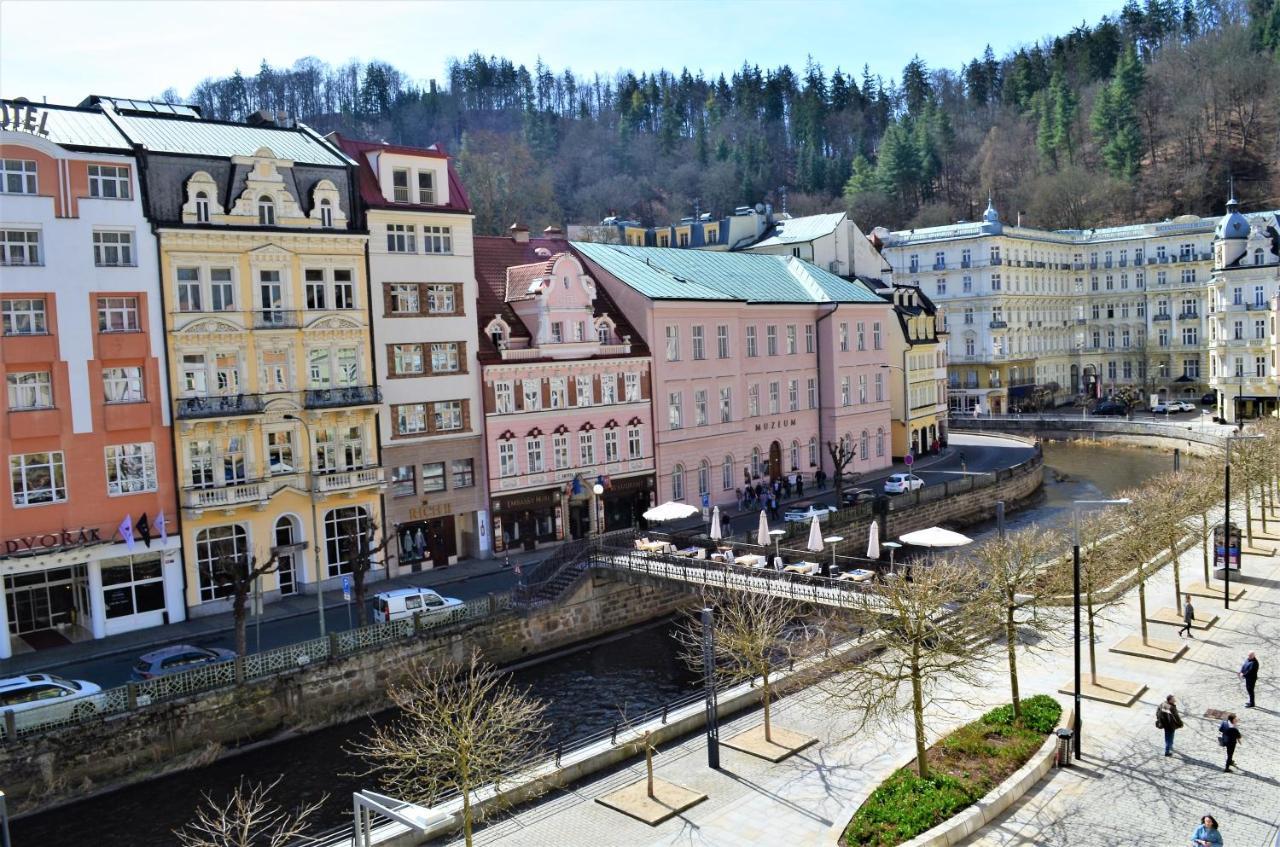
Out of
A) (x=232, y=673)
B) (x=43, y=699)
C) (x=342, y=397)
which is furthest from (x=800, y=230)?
(x=43, y=699)

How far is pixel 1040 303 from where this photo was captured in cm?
10788

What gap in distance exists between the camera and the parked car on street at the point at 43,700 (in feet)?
90.2

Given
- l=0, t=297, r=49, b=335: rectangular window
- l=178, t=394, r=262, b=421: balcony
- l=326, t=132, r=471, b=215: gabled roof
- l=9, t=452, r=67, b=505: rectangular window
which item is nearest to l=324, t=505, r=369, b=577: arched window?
l=178, t=394, r=262, b=421: balcony

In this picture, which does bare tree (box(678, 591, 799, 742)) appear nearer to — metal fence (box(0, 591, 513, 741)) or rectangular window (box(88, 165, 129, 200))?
metal fence (box(0, 591, 513, 741))

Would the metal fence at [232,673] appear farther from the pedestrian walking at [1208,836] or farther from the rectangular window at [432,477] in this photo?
the pedestrian walking at [1208,836]

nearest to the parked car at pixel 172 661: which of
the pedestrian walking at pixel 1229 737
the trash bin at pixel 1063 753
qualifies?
the trash bin at pixel 1063 753

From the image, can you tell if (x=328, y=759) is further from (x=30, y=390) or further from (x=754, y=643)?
(x=30, y=390)

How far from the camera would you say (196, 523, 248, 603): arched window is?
39.3 metres

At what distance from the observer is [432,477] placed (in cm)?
4594

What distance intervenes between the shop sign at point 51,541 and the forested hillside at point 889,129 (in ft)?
222

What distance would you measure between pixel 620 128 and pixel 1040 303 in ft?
267

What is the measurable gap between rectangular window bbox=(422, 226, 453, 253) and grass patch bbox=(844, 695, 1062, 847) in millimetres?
31232

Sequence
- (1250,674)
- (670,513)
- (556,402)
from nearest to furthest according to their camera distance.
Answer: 1. (1250,674)
2. (670,513)
3. (556,402)

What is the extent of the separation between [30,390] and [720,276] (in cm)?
3723
